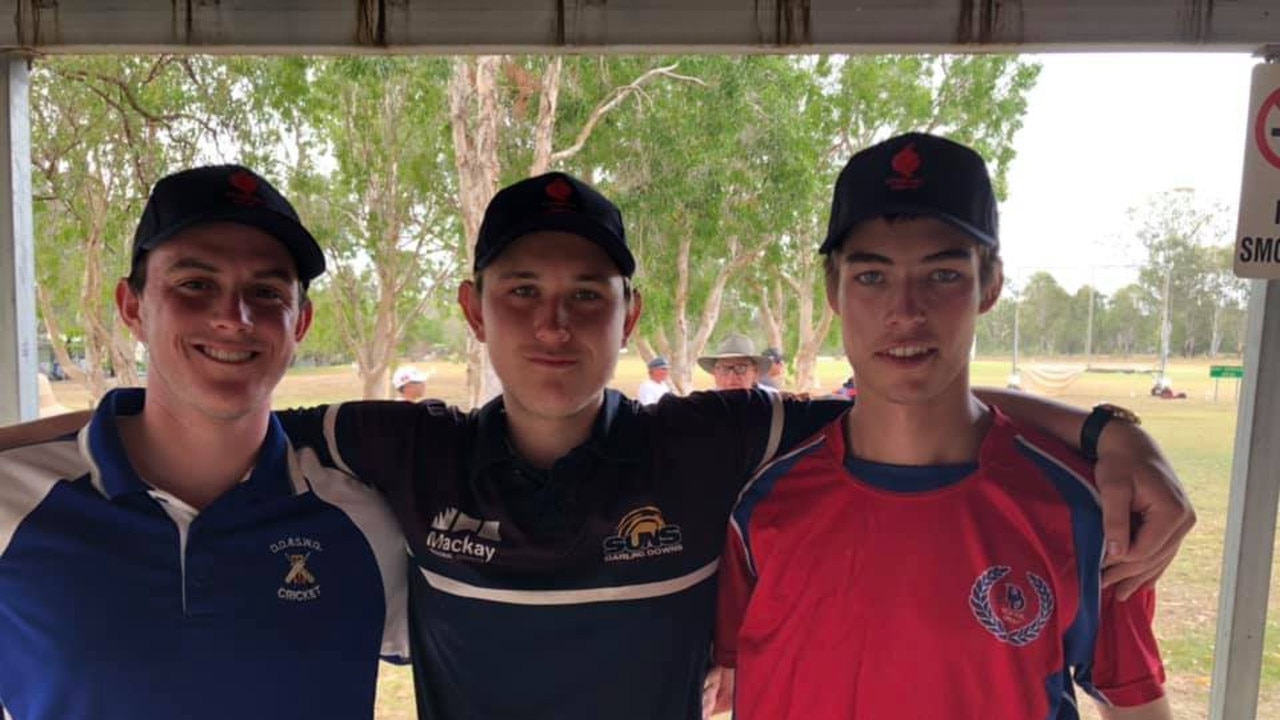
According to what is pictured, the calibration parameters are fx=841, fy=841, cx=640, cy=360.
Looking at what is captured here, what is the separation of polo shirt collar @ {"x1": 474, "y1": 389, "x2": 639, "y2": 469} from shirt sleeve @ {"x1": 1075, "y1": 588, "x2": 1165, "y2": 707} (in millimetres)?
1073

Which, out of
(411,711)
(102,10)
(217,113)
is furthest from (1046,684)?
(217,113)

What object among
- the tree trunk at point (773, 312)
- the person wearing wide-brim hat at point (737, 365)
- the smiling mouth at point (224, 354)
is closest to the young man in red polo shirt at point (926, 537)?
the smiling mouth at point (224, 354)

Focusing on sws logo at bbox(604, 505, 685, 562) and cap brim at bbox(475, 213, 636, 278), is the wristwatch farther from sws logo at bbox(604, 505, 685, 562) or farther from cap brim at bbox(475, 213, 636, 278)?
cap brim at bbox(475, 213, 636, 278)

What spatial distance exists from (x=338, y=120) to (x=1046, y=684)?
37.7 ft

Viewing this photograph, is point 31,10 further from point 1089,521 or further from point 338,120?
point 338,120

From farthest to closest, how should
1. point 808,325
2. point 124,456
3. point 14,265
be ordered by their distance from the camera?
point 808,325 → point 14,265 → point 124,456

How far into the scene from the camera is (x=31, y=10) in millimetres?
2236

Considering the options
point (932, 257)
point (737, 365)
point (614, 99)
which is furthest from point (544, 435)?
point (614, 99)

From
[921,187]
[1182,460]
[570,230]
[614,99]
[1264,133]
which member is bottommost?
[1182,460]

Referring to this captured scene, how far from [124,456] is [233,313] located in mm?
384

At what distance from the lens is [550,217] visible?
192 centimetres

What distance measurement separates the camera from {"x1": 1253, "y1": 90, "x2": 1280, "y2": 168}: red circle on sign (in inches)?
84.0

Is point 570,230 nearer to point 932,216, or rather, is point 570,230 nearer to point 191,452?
point 932,216

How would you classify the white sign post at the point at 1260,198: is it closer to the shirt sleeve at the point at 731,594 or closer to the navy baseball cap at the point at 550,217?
the shirt sleeve at the point at 731,594
